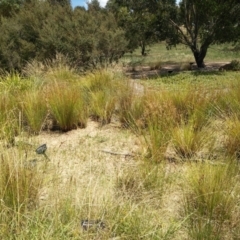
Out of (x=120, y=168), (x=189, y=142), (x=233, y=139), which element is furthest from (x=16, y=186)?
(x=233, y=139)

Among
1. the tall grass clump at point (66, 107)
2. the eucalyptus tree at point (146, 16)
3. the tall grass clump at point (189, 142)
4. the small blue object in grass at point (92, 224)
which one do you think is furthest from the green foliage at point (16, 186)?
the eucalyptus tree at point (146, 16)

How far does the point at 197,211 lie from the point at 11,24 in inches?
616

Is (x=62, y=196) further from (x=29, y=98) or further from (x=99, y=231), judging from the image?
(x=29, y=98)

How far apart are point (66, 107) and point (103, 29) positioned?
1040 centimetres

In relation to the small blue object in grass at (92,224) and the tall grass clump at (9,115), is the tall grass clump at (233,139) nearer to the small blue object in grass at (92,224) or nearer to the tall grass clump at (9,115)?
the small blue object in grass at (92,224)

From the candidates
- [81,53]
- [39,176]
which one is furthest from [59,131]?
[81,53]

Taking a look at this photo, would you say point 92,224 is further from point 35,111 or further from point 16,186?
point 35,111

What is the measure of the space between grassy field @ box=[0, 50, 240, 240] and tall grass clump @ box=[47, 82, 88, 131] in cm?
1

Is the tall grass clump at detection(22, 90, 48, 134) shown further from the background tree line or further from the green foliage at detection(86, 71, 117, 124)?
the background tree line

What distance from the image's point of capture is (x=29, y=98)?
461 cm

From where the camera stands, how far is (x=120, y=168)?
299cm

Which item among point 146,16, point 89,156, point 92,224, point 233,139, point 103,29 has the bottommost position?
point 89,156

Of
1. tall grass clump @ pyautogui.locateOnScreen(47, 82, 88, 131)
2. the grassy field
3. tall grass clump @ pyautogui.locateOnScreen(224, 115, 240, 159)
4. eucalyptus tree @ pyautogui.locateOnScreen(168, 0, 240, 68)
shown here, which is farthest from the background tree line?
tall grass clump @ pyautogui.locateOnScreen(224, 115, 240, 159)

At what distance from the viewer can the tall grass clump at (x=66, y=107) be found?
453 cm
